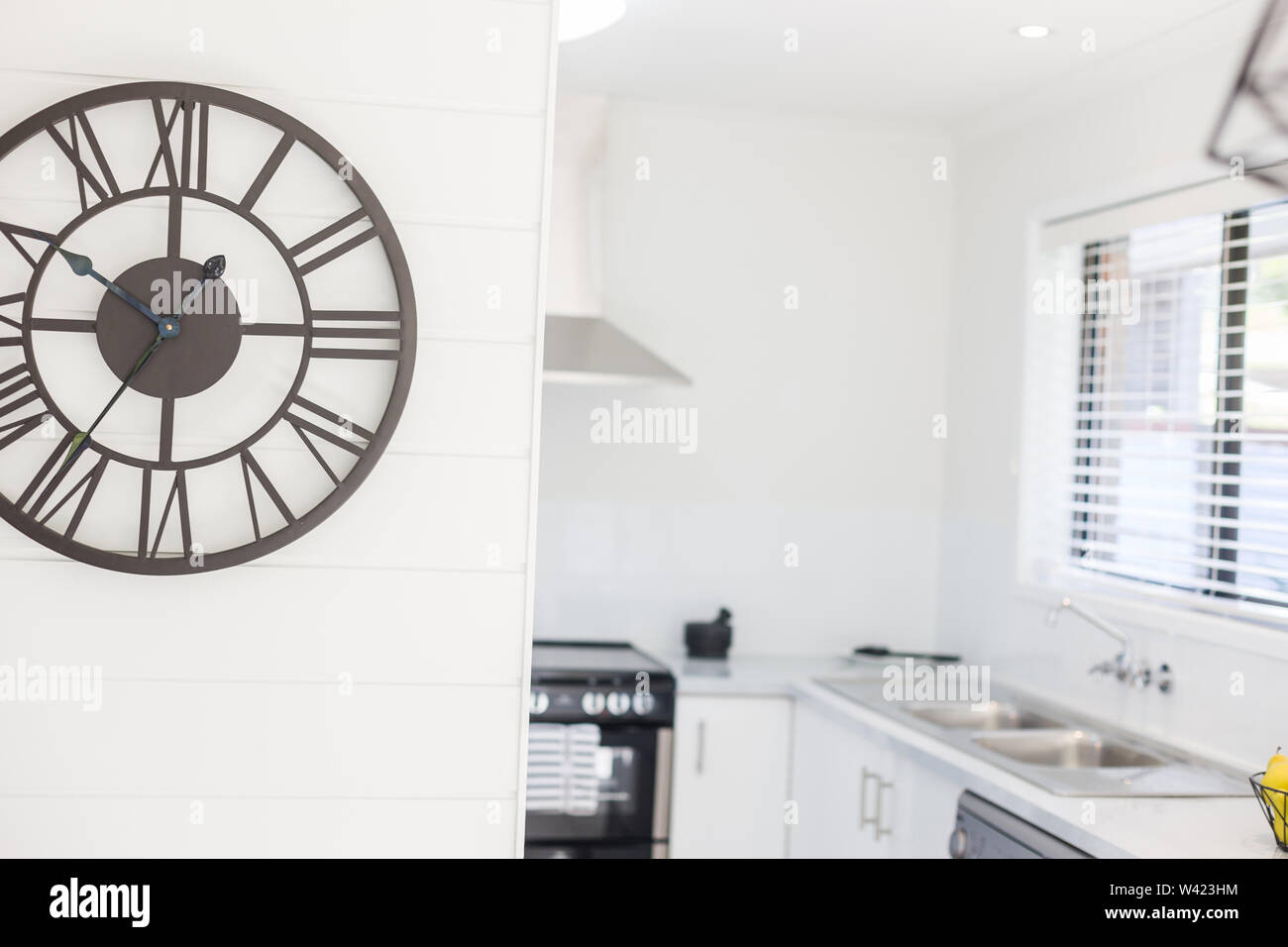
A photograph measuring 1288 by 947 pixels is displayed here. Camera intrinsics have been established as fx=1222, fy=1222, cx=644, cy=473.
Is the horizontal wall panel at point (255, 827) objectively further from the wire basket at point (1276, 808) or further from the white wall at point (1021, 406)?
the white wall at point (1021, 406)

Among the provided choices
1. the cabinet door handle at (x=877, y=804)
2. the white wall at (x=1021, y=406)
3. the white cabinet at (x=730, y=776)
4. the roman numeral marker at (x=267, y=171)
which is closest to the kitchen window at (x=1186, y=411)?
the white wall at (x=1021, y=406)

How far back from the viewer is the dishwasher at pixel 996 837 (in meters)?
2.22

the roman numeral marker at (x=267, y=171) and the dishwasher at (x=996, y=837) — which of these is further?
the dishwasher at (x=996, y=837)

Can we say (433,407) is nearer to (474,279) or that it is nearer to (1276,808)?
(474,279)

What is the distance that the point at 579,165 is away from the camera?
3.65 metres

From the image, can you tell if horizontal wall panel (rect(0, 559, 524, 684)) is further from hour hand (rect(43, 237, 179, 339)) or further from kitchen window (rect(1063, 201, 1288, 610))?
kitchen window (rect(1063, 201, 1288, 610))

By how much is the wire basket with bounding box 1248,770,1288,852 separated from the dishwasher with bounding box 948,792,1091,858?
30 cm

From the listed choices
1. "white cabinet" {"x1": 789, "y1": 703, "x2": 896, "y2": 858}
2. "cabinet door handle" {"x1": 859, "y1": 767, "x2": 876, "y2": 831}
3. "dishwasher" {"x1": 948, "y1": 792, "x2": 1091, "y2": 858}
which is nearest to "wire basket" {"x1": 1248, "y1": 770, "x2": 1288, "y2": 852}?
"dishwasher" {"x1": 948, "y1": 792, "x2": 1091, "y2": 858}

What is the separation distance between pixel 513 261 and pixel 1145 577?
6.83ft

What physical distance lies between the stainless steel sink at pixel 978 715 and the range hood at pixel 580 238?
47.3 inches

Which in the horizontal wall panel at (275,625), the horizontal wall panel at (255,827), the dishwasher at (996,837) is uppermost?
the horizontal wall panel at (275,625)

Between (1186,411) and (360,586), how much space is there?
2.17m

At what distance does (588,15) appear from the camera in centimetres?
262

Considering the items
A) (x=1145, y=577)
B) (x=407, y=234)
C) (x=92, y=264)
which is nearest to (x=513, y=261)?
(x=407, y=234)
